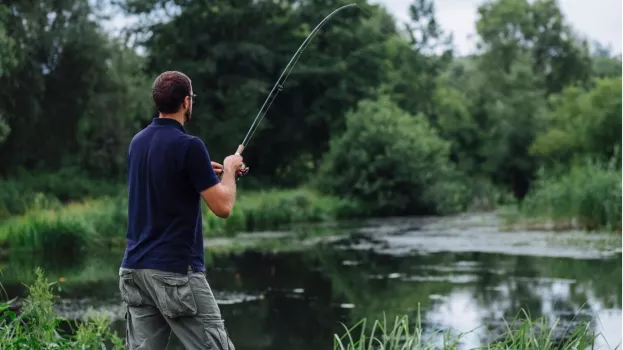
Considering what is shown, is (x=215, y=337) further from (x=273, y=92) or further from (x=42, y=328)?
(x=273, y=92)

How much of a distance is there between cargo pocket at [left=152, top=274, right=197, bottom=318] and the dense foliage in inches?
701

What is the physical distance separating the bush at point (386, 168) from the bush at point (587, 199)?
35.5 ft

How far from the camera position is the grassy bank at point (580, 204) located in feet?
66.8

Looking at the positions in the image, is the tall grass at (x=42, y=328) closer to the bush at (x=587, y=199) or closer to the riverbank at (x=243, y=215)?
the riverbank at (x=243, y=215)

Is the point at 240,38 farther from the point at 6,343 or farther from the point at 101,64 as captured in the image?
the point at 6,343

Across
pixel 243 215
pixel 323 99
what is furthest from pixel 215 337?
pixel 323 99

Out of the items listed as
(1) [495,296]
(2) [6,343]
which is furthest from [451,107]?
(2) [6,343]

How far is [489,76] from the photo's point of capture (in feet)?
167

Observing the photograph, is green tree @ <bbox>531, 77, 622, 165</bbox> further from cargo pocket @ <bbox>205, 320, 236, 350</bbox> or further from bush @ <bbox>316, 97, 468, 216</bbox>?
cargo pocket @ <bbox>205, 320, 236, 350</bbox>

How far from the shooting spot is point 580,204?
21.4m

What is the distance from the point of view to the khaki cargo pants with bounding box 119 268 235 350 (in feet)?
Answer: 13.9

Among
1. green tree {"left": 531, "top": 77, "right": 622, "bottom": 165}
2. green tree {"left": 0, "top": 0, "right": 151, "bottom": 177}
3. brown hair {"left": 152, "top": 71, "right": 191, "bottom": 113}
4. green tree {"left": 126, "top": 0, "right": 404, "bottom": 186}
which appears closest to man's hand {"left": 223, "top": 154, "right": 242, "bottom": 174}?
brown hair {"left": 152, "top": 71, "right": 191, "bottom": 113}

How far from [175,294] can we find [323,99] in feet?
127

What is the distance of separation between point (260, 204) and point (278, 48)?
1414cm
